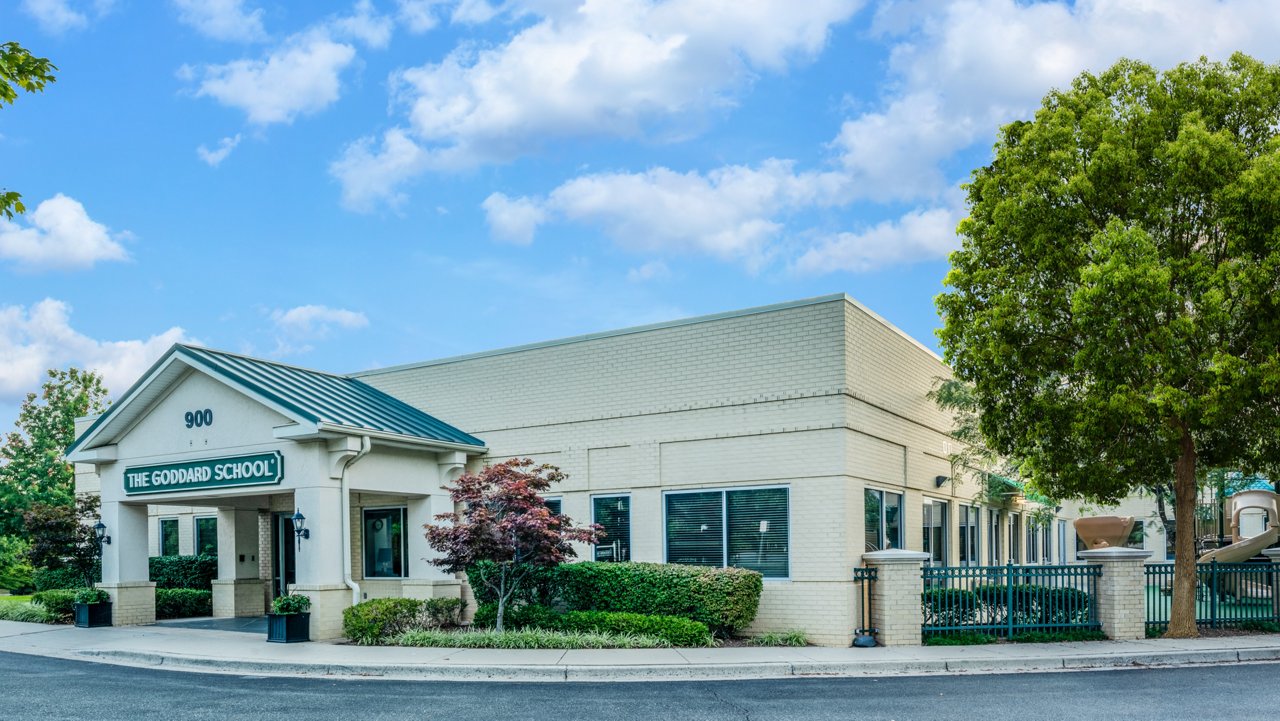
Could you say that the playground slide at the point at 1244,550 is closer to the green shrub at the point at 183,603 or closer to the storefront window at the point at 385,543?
the storefront window at the point at 385,543

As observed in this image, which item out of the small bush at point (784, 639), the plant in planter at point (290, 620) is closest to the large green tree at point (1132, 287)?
the small bush at point (784, 639)

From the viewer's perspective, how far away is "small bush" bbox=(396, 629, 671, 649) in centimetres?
1822

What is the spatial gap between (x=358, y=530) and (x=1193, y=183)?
59.9 feet

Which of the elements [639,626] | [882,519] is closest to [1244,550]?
[882,519]

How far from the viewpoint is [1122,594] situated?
19.5 meters

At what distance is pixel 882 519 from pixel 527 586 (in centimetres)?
700

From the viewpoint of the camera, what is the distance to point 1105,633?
19625mm

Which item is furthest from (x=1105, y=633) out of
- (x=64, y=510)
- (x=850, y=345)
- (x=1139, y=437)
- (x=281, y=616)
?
(x=64, y=510)

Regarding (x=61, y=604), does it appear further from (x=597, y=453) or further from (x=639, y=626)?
(x=639, y=626)

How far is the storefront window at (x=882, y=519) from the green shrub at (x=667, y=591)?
2.62 meters

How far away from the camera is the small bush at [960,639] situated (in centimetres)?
1898

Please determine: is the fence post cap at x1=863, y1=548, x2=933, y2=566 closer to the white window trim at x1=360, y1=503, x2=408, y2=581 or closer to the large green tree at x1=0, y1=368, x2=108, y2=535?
the white window trim at x1=360, y1=503, x2=408, y2=581

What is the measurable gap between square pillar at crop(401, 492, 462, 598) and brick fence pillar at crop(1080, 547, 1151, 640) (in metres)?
12.4

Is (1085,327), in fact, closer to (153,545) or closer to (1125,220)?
(1125,220)
